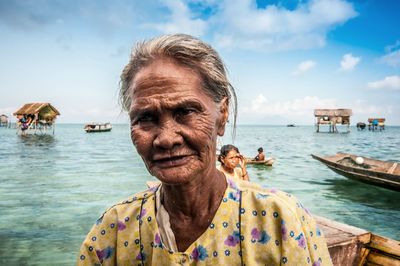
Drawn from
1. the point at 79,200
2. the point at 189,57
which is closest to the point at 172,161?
the point at 189,57

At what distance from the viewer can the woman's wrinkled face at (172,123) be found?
1.30 meters

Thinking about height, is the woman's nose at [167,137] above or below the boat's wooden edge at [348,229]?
above

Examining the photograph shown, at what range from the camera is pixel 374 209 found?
34.1 ft

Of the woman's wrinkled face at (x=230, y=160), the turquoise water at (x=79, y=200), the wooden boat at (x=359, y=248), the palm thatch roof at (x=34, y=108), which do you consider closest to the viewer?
the wooden boat at (x=359, y=248)

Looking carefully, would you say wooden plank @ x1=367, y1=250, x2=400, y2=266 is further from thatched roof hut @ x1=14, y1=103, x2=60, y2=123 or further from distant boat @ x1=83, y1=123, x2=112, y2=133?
distant boat @ x1=83, y1=123, x2=112, y2=133

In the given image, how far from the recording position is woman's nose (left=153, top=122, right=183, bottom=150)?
1.27 metres

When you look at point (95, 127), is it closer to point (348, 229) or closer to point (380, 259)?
point (348, 229)

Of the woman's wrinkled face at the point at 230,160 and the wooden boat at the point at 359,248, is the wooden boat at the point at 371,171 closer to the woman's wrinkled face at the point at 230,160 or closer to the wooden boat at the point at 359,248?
the woman's wrinkled face at the point at 230,160

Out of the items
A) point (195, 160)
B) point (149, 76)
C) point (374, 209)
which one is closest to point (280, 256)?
point (195, 160)

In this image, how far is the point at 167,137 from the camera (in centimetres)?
127

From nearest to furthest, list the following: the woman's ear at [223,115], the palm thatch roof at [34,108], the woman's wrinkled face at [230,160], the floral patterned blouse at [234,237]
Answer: the floral patterned blouse at [234,237], the woman's ear at [223,115], the woman's wrinkled face at [230,160], the palm thatch roof at [34,108]

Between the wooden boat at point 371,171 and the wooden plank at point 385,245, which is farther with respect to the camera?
the wooden boat at point 371,171

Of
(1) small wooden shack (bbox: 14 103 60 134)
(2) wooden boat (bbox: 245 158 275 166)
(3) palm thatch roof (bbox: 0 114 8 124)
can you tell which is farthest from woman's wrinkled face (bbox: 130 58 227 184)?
(3) palm thatch roof (bbox: 0 114 8 124)

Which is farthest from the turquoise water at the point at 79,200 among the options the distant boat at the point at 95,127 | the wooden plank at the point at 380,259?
the distant boat at the point at 95,127
